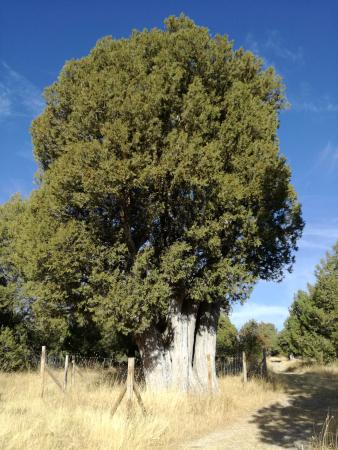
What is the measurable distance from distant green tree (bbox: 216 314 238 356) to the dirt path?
74.5ft

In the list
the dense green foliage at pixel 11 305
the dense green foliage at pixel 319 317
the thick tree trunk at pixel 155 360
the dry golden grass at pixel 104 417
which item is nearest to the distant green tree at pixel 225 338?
Answer: the dense green foliage at pixel 319 317

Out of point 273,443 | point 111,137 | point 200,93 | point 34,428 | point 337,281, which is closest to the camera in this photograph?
point 34,428

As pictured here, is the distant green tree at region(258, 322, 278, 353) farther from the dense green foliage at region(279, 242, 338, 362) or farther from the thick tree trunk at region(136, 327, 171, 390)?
the thick tree trunk at region(136, 327, 171, 390)

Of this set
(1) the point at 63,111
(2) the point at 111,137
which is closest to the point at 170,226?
(2) the point at 111,137

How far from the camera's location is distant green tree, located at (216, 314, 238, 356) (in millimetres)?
38688

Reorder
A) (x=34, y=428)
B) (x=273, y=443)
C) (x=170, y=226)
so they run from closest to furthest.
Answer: (x=34, y=428) < (x=273, y=443) < (x=170, y=226)

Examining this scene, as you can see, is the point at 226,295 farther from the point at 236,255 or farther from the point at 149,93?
the point at 149,93

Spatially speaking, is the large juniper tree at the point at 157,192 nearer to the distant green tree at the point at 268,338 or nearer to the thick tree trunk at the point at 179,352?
the thick tree trunk at the point at 179,352

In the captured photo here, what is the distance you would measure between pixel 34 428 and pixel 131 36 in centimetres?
1276

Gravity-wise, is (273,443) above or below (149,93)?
below

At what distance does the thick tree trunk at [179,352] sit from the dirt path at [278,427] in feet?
8.29

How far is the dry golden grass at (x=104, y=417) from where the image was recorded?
7.36 m

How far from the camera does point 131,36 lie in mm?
14836

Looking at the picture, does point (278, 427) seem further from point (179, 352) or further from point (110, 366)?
point (110, 366)
